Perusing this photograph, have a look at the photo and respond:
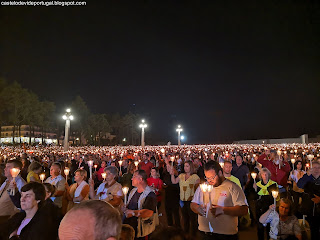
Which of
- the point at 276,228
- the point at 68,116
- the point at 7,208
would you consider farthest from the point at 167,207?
the point at 68,116

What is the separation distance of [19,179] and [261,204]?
5.14 m

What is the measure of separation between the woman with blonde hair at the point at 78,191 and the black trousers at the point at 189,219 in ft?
7.81

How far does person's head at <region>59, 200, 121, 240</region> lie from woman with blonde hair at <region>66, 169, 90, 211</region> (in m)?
4.14

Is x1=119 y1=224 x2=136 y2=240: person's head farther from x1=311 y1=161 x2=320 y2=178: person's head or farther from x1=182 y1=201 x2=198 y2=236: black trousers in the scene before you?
x1=311 y1=161 x2=320 y2=178: person's head

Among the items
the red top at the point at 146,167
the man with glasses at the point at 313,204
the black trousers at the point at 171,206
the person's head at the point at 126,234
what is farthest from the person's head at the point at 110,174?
the red top at the point at 146,167

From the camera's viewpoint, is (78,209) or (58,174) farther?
(58,174)

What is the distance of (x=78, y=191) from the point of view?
5.53 meters

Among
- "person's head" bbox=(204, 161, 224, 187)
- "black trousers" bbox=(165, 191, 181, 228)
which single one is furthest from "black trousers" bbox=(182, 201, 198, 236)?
"person's head" bbox=(204, 161, 224, 187)

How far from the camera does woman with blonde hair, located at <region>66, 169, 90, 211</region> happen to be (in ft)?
17.8

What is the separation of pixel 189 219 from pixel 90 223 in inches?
208

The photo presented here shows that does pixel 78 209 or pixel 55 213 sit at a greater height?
pixel 78 209

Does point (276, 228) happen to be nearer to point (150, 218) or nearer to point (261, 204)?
point (261, 204)

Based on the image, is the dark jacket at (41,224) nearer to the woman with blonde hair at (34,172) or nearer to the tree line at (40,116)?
the woman with blonde hair at (34,172)

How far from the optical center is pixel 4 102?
41688 millimetres
